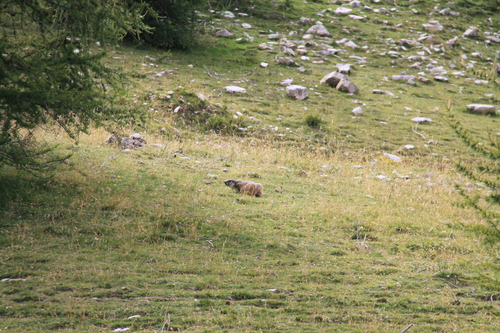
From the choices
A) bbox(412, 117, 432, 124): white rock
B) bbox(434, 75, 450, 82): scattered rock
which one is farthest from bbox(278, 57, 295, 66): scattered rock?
bbox(434, 75, 450, 82): scattered rock

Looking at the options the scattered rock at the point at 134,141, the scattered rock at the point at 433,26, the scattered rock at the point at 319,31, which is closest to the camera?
the scattered rock at the point at 134,141

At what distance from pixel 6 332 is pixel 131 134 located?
8.60m

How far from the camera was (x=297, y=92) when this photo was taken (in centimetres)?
1778

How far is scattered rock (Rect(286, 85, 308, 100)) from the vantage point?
17766mm

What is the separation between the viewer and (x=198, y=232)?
746 centimetres

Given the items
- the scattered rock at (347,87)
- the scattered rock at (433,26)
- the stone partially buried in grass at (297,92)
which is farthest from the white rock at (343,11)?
the stone partially buried in grass at (297,92)

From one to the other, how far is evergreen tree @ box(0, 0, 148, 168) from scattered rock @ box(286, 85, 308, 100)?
31.7ft

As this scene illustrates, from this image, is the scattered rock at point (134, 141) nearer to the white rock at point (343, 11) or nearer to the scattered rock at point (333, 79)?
the scattered rock at point (333, 79)

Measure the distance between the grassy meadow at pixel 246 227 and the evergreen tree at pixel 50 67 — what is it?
1.01m

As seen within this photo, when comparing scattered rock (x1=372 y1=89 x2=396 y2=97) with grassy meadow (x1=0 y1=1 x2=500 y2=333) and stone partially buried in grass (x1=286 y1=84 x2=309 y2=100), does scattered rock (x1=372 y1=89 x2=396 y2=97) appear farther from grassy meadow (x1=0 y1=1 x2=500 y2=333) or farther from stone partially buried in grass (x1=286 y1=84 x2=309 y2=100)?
stone partially buried in grass (x1=286 y1=84 x2=309 y2=100)

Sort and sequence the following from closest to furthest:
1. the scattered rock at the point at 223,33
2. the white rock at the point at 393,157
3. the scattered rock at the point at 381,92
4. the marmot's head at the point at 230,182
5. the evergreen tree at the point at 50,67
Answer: the evergreen tree at the point at 50,67 → the marmot's head at the point at 230,182 → the white rock at the point at 393,157 → the scattered rock at the point at 381,92 → the scattered rock at the point at 223,33

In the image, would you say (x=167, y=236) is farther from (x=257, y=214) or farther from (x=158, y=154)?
(x=158, y=154)

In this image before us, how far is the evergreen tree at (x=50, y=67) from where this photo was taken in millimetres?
6645

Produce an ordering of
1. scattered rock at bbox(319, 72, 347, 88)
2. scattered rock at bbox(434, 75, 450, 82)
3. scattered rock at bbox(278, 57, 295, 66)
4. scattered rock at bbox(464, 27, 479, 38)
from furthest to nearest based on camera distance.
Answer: scattered rock at bbox(464, 27, 479, 38), scattered rock at bbox(434, 75, 450, 82), scattered rock at bbox(278, 57, 295, 66), scattered rock at bbox(319, 72, 347, 88)
